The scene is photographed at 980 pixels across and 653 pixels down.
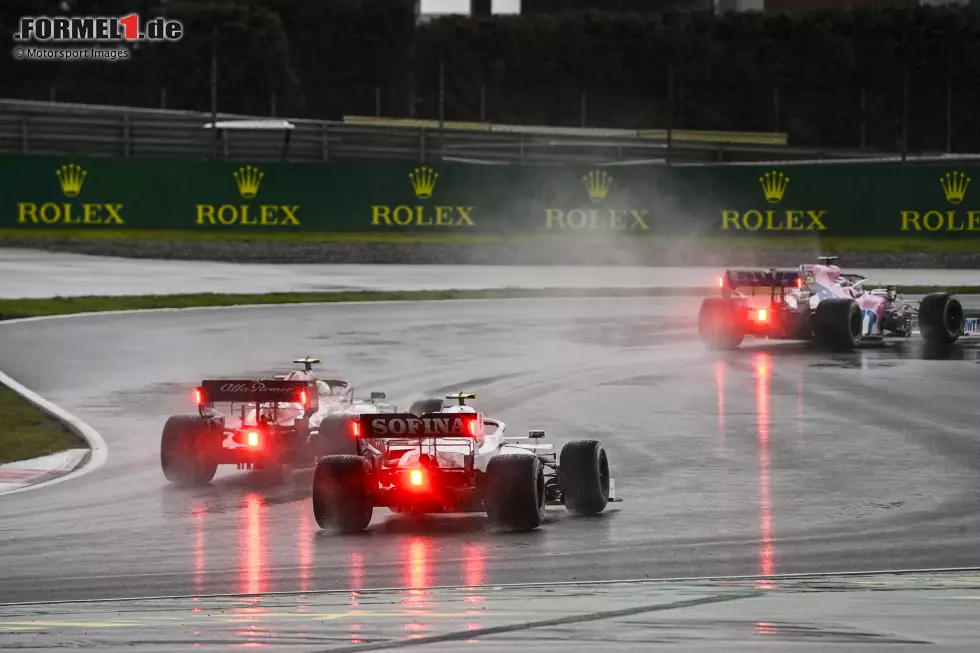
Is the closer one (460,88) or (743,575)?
(743,575)

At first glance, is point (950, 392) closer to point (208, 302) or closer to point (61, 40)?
point (208, 302)

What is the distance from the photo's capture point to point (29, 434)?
21500 millimetres

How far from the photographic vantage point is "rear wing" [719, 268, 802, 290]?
31234 mm

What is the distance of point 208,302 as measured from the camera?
4019 cm

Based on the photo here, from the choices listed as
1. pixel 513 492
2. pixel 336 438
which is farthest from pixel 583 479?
pixel 336 438

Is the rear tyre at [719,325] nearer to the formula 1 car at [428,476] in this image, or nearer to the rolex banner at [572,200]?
the formula 1 car at [428,476]

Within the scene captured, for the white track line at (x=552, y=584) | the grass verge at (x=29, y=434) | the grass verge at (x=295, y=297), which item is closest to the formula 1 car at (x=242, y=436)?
the grass verge at (x=29, y=434)

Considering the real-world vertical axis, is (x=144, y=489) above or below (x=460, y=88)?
below

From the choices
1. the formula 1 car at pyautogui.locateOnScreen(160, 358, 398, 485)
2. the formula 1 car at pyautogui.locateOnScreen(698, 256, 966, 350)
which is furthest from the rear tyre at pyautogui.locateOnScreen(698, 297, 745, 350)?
the formula 1 car at pyautogui.locateOnScreen(160, 358, 398, 485)

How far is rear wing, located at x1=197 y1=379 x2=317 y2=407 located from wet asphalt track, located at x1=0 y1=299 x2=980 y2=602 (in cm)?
95

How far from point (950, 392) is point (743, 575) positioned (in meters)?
14.4

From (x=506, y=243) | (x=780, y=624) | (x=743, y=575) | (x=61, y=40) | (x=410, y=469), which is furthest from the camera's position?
(x=61, y=40)

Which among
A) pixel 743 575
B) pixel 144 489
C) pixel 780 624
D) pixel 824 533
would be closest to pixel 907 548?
pixel 824 533

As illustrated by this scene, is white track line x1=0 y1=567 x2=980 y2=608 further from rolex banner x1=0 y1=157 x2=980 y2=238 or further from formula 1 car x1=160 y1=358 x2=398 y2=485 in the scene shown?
rolex banner x1=0 y1=157 x2=980 y2=238
